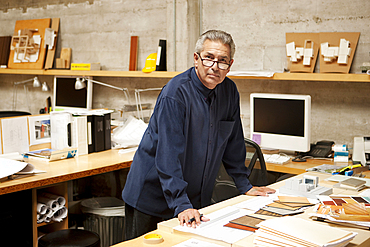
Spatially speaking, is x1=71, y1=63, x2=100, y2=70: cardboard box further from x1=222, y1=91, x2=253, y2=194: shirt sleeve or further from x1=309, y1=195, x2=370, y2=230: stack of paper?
x1=309, y1=195, x2=370, y2=230: stack of paper

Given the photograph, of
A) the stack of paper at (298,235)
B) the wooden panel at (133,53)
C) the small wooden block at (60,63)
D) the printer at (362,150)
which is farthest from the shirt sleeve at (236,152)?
the small wooden block at (60,63)

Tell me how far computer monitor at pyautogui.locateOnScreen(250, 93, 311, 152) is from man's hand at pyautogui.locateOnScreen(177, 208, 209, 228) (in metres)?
2.00

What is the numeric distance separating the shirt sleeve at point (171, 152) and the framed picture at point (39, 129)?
1.81m

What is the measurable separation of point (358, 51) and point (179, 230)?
8.48 feet

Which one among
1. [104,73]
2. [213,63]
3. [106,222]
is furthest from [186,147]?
[104,73]

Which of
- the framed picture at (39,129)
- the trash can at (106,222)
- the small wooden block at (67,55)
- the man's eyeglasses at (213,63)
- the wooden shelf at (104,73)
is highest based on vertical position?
the small wooden block at (67,55)

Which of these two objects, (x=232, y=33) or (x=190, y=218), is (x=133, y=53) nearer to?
(x=232, y=33)

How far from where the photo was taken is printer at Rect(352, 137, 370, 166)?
3.09 m

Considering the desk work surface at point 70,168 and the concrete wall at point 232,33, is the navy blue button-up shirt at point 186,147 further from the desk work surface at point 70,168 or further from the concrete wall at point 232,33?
the concrete wall at point 232,33

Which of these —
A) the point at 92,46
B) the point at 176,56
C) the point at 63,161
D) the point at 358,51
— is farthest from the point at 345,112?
the point at 92,46

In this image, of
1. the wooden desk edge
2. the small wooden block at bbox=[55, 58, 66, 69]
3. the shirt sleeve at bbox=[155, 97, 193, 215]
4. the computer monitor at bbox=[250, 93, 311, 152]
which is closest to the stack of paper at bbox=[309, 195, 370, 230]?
the shirt sleeve at bbox=[155, 97, 193, 215]

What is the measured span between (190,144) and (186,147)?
2 centimetres

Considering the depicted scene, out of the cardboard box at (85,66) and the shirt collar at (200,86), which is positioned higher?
the cardboard box at (85,66)

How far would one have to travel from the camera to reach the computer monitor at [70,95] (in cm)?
491
